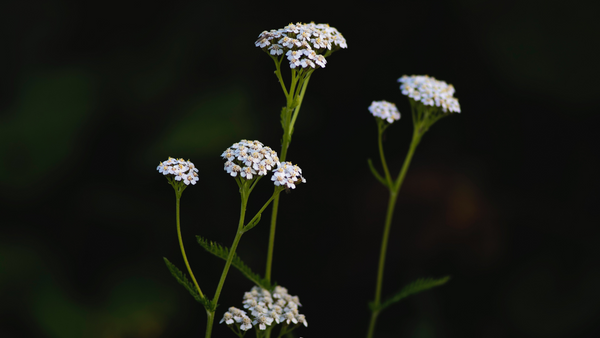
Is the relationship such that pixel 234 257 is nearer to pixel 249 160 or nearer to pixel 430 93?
pixel 249 160

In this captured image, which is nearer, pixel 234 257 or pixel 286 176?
pixel 286 176

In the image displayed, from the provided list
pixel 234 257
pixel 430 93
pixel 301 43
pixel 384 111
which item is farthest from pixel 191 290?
pixel 430 93

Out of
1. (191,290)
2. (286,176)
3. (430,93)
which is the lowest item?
(191,290)

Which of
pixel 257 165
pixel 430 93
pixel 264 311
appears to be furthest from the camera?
pixel 430 93

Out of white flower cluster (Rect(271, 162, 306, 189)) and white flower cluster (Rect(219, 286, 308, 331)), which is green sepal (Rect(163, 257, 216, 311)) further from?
white flower cluster (Rect(271, 162, 306, 189))

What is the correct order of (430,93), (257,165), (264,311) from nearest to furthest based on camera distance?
(257,165) < (264,311) < (430,93)

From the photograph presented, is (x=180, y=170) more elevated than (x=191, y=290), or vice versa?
(x=180, y=170)

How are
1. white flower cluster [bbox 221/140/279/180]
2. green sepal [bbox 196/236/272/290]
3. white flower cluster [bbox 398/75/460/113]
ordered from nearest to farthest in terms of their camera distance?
1. white flower cluster [bbox 221/140/279/180]
2. green sepal [bbox 196/236/272/290]
3. white flower cluster [bbox 398/75/460/113]

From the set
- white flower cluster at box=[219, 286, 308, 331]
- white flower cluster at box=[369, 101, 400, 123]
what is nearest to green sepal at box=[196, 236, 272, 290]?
white flower cluster at box=[219, 286, 308, 331]
